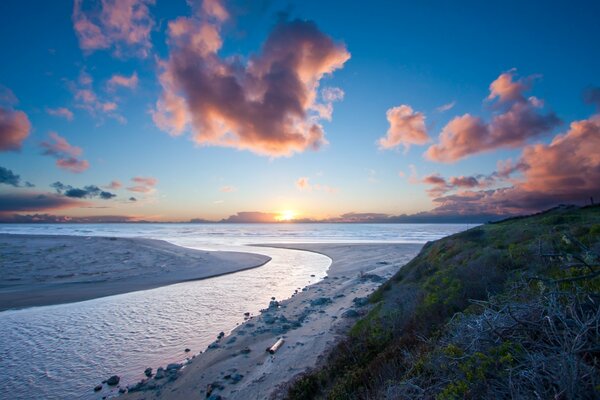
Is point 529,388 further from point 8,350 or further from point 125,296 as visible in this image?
point 125,296

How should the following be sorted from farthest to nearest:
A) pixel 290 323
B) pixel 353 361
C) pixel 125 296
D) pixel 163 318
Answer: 1. pixel 125 296
2. pixel 163 318
3. pixel 290 323
4. pixel 353 361

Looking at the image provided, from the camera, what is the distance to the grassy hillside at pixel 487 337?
2.83 meters

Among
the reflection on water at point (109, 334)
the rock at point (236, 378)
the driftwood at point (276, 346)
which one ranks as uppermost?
the driftwood at point (276, 346)

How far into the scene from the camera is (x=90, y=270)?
23.0 meters

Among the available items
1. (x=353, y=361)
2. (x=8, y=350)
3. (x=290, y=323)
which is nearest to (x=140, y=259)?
(x=8, y=350)

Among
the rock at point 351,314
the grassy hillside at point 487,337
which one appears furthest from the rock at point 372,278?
the grassy hillside at point 487,337

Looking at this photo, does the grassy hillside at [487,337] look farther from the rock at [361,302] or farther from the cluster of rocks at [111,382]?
the cluster of rocks at [111,382]

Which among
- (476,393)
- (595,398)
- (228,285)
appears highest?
(595,398)

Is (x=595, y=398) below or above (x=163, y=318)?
above

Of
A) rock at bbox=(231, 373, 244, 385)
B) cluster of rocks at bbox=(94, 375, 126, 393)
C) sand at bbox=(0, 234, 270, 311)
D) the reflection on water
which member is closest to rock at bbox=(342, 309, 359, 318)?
the reflection on water

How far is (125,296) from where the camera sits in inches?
645

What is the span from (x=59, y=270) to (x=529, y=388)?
2882 centimetres

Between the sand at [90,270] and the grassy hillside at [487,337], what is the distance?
16110 mm

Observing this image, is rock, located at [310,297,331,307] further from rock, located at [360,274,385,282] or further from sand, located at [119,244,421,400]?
rock, located at [360,274,385,282]
